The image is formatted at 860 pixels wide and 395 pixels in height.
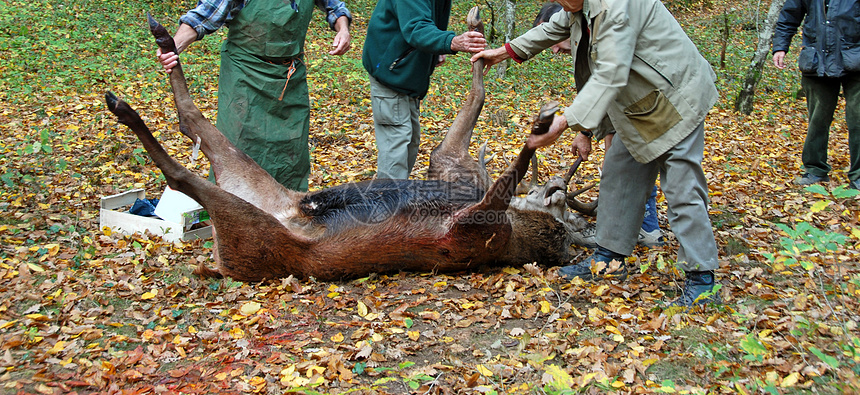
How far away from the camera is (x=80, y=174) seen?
5605mm

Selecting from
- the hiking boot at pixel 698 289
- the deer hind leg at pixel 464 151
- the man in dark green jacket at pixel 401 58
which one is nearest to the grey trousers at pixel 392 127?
the man in dark green jacket at pixel 401 58

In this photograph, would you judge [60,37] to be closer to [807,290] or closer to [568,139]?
[568,139]

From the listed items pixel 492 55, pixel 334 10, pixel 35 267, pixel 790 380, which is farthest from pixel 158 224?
pixel 790 380

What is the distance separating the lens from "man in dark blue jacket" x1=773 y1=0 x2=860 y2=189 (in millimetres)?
5176

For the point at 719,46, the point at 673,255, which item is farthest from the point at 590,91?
the point at 719,46

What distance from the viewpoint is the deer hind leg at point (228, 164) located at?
3.93 m

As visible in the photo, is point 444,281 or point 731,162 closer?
point 444,281

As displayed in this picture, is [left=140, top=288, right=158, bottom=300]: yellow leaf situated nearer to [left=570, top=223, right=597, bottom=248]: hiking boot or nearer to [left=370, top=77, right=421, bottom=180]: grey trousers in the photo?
[left=370, top=77, right=421, bottom=180]: grey trousers

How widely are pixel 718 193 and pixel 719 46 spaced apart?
1035cm

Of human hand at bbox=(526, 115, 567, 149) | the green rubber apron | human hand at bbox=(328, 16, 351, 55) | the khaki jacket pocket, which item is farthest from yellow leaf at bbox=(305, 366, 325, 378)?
human hand at bbox=(328, 16, 351, 55)

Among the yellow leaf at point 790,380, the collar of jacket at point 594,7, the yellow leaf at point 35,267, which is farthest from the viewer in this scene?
the yellow leaf at point 35,267

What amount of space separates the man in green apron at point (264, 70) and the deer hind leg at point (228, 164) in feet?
0.57

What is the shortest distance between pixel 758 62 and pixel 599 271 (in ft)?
21.0

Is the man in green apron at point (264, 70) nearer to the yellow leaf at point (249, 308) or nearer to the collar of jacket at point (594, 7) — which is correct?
the yellow leaf at point (249, 308)
